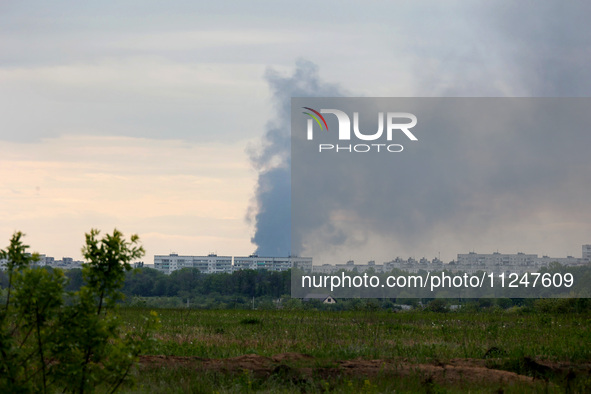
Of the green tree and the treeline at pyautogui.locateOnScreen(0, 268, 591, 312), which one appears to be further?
the treeline at pyautogui.locateOnScreen(0, 268, 591, 312)

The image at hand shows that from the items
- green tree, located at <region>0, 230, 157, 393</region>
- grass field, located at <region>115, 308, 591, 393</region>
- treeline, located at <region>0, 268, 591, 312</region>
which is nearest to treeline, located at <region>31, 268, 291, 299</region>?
treeline, located at <region>0, 268, 591, 312</region>

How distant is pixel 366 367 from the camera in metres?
13.9

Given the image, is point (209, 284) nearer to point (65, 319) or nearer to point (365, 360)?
point (365, 360)

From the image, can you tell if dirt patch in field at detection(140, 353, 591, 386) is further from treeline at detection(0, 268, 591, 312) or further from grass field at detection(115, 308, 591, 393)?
treeline at detection(0, 268, 591, 312)

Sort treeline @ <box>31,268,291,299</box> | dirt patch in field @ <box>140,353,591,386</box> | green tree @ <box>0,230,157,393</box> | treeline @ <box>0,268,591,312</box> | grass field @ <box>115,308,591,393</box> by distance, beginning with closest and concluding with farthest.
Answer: green tree @ <box>0,230,157,393</box> < grass field @ <box>115,308,591,393</box> < dirt patch in field @ <box>140,353,591,386</box> < treeline @ <box>0,268,591,312</box> < treeline @ <box>31,268,291,299</box>

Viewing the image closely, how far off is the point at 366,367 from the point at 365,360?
945 millimetres

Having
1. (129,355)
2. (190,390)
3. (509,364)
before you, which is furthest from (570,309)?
Result: (129,355)

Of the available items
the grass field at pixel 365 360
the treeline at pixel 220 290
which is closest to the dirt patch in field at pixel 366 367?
the grass field at pixel 365 360

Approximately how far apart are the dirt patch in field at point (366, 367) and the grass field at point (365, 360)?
0.02 metres

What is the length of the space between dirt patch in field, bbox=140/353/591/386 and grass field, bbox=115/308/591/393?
22 millimetres

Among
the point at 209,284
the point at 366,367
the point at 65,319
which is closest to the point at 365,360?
the point at 366,367

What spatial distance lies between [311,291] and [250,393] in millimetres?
59541

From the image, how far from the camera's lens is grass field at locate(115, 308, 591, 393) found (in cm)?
1247

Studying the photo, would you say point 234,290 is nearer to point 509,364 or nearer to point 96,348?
point 509,364
